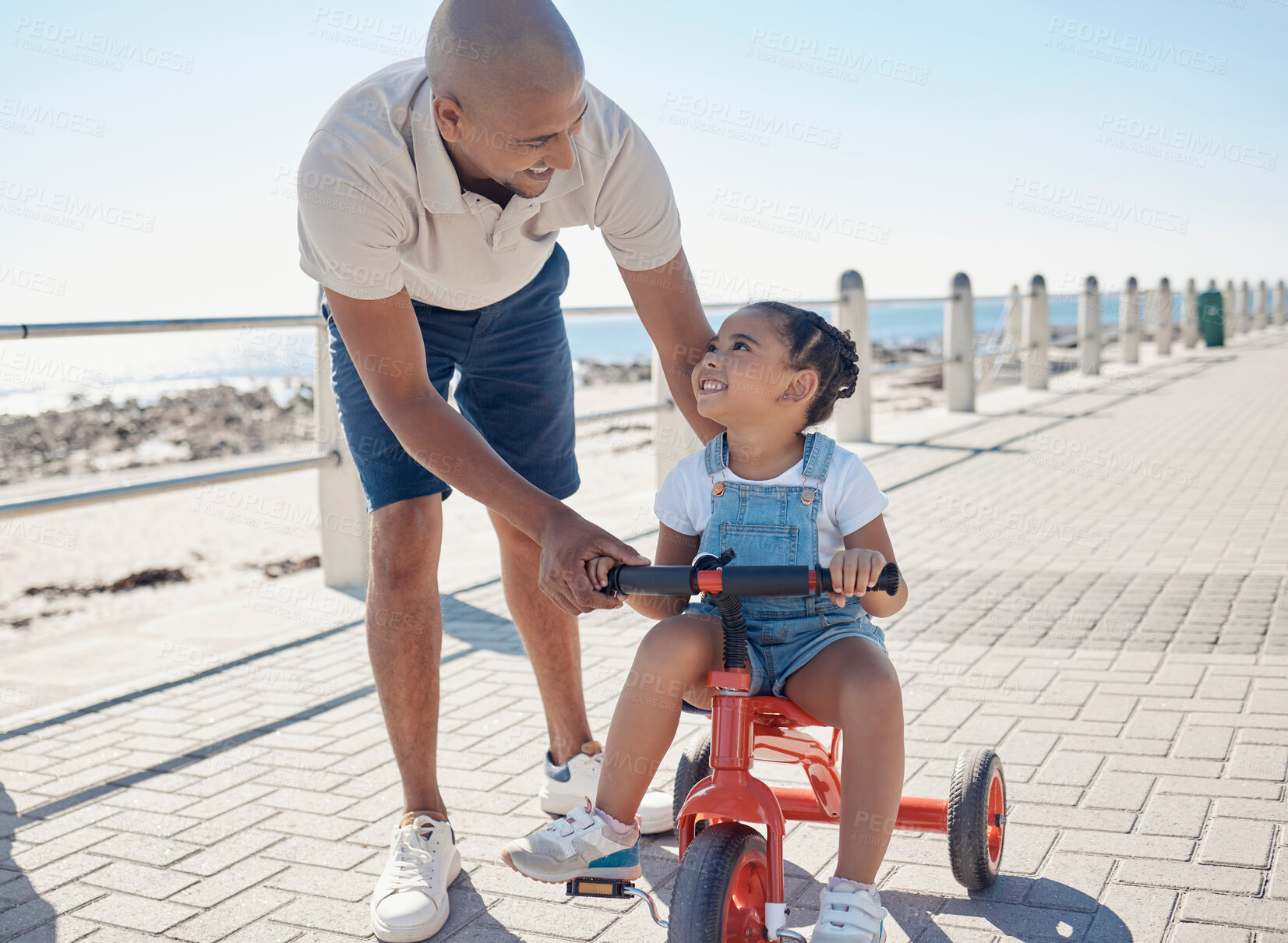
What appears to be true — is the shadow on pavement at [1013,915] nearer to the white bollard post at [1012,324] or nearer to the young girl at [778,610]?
the young girl at [778,610]

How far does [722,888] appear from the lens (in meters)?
1.85

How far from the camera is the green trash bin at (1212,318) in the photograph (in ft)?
77.7

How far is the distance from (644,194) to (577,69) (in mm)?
512

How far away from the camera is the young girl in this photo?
6.44 feet

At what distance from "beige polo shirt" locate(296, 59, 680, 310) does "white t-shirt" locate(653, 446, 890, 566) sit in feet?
1.92

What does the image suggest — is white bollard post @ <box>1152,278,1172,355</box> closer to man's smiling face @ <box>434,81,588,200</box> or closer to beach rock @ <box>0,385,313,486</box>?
beach rock @ <box>0,385,313,486</box>

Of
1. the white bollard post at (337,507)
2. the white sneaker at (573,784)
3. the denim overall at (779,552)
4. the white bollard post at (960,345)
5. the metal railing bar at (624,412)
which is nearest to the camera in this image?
the denim overall at (779,552)

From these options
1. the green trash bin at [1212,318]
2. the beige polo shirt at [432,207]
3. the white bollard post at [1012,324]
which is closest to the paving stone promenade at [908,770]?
the beige polo shirt at [432,207]

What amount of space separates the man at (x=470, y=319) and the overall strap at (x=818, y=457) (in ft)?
1.21

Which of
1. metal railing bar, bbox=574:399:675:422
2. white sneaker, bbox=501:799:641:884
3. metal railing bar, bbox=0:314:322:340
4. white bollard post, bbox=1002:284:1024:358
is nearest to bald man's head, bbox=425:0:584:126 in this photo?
white sneaker, bbox=501:799:641:884

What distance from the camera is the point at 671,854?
267 cm

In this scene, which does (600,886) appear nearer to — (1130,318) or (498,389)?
(498,389)

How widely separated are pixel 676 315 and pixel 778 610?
854 mm

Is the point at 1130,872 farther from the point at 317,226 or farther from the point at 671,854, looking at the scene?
the point at 317,226
